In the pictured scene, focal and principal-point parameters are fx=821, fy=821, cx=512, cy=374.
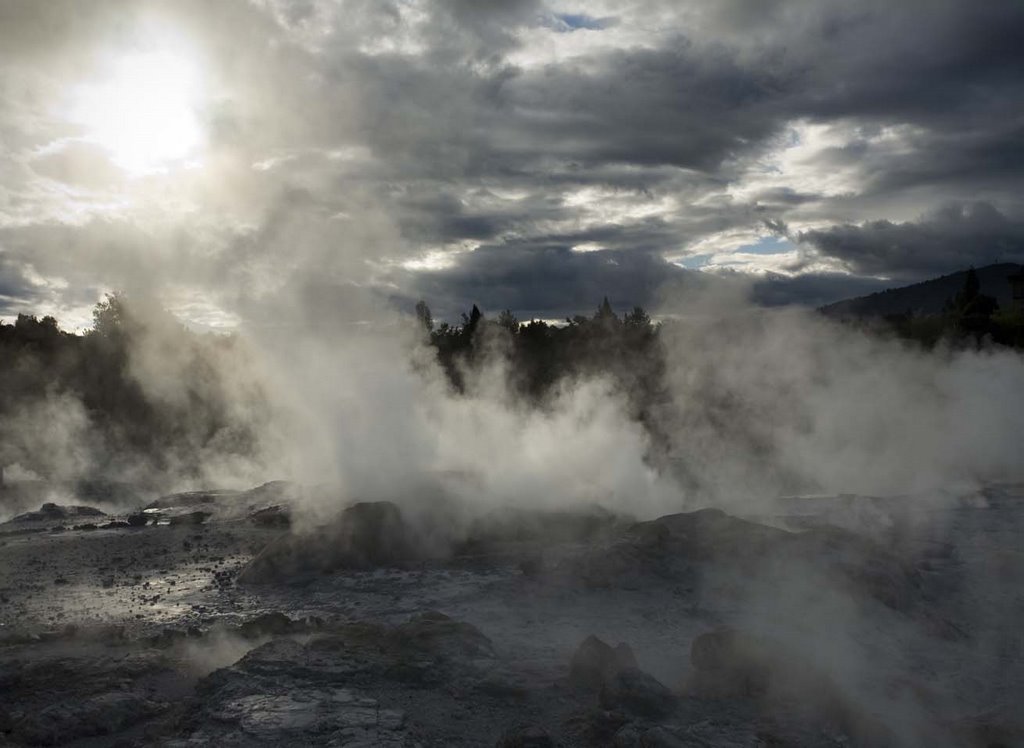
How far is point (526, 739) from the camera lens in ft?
18.7

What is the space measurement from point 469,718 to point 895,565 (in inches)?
218

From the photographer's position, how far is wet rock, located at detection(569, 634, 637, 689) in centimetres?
681

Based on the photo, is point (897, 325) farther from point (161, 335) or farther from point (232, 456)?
point (161, 335)

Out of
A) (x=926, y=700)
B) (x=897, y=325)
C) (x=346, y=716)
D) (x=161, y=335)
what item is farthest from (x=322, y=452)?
(x=897, y=325)

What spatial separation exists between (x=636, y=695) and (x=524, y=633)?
6.56 feet

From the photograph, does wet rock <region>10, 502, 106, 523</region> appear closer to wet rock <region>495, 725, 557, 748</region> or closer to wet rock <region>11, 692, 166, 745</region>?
wet rock <region>11, 692, 166, 745</region>

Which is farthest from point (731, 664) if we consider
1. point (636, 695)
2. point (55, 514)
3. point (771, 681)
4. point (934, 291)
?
point (934, 291)

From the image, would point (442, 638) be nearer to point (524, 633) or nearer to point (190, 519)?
point (524, 633)

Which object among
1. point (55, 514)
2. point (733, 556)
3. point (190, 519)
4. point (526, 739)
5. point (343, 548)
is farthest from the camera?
point (55, 514)

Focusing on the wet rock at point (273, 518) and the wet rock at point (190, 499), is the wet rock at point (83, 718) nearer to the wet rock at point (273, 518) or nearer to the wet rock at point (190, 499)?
the wet rock at point (273, 518)

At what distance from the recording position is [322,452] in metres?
16.6

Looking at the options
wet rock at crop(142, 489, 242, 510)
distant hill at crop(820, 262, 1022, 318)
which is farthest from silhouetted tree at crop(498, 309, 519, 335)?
distant hill at crop(820, 262, 1022, 318)

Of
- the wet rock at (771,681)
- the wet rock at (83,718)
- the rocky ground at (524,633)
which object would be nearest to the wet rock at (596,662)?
the rocky ground at (524,633)

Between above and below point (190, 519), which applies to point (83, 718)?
below
